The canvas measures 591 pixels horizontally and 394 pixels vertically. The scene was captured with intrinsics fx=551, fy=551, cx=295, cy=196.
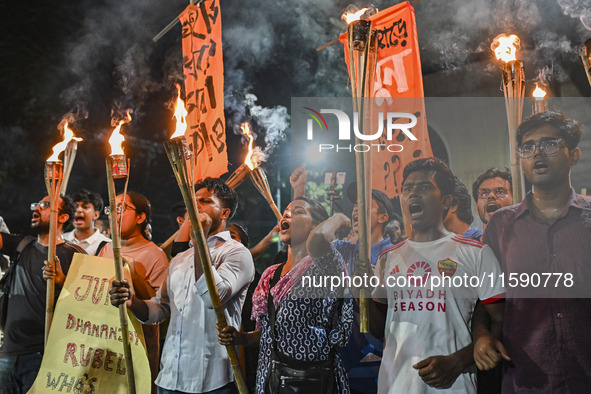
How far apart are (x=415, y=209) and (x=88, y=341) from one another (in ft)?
8.44

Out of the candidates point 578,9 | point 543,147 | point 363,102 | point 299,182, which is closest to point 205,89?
point 299,182

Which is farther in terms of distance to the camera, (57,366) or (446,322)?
(57,366)

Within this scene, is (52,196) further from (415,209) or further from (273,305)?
(415,209)

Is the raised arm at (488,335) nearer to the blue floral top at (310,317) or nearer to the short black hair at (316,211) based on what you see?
the blue floral top at (310,317)

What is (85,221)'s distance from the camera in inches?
190

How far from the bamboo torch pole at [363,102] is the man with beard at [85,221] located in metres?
2.63

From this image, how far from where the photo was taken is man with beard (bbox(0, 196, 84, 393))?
4348 millimetres

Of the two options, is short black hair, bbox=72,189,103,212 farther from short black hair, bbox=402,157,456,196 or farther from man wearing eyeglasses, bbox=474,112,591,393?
man wearing eyeglasses, bbox=474,112,591,393

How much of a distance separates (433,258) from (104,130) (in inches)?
171

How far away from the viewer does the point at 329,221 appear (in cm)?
331

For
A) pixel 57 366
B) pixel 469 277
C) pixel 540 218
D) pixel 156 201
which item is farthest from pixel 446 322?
pixel 156 201

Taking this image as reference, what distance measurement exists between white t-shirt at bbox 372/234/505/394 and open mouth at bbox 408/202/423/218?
0.52 ft

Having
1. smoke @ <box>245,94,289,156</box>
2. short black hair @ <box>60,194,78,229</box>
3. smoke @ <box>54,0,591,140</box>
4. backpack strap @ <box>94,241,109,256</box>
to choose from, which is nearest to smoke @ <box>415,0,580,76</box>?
smoke @ <box>54,0,591,140</box>

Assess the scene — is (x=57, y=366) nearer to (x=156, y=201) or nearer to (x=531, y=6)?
(x=156, y=201)
